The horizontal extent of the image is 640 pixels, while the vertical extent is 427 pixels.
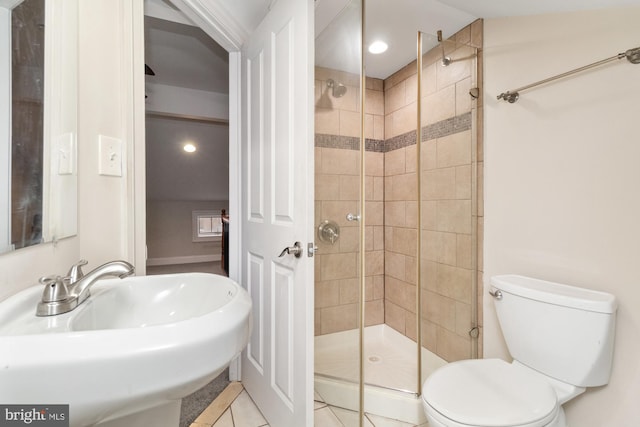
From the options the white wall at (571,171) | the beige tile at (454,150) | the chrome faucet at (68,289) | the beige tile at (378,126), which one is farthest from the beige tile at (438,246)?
the chrome faucet at (68,289)

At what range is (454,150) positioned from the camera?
Answer: 66.7 inches

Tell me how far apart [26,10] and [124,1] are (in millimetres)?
497

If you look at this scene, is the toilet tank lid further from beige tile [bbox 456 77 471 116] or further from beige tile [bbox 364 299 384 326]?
beige tile [bbox 364 299 384 326]

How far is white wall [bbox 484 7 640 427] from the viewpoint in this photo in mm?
1077

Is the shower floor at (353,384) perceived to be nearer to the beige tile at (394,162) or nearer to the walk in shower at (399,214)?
the walk in shower at (399,214)

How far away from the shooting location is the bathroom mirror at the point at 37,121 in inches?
26.5

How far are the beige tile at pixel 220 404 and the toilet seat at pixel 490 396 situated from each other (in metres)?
1.06

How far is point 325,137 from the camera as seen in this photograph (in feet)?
4.80

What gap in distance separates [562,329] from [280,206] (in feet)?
3.97

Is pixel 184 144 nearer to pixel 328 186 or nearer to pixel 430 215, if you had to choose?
pixel 328 186

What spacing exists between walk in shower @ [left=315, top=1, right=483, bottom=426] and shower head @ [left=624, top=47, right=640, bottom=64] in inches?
23.6

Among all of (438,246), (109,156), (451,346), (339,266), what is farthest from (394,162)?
(109,156)

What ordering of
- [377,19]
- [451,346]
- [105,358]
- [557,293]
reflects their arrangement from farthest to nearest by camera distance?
[451,346]
[377,19]
[557,293]
[105,358]

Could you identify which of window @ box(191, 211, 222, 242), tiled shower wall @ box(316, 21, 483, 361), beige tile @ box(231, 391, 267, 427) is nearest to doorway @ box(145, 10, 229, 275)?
window @ box(191, 211, 222, 242)
